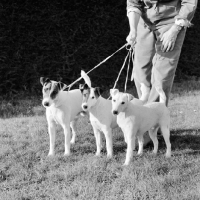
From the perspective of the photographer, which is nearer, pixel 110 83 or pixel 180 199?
pixel 180 199

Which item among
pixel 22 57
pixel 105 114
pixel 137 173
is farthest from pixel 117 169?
pixel 22 57

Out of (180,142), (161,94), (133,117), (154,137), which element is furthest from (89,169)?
(180,142)

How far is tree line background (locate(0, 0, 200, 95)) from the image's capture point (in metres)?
8.95

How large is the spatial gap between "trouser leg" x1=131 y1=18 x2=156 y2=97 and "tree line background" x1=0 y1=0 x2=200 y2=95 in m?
4.34

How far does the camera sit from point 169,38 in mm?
4730

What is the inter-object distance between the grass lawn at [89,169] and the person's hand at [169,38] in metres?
1.57

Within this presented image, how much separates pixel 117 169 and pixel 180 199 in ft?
3.53

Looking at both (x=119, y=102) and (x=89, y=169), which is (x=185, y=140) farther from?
(x=89, y=169)

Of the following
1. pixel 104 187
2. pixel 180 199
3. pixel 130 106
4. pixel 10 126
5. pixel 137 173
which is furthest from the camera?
pixel 10 126

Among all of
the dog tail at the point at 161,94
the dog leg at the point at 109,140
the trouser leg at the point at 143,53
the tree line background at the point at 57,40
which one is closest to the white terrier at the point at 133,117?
the dog tail at the point at 161,94

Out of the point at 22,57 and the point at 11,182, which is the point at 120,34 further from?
the point at 11,182

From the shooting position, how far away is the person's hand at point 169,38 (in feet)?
15.4

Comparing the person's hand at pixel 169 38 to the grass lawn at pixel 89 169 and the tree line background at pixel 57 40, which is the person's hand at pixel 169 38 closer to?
the grass lawn at pixel 89 169

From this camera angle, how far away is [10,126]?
6.46 m
